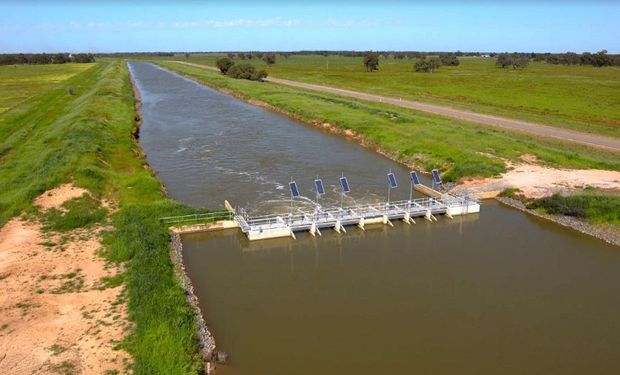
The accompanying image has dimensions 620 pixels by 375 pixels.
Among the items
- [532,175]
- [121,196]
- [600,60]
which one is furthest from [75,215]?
[600,60]

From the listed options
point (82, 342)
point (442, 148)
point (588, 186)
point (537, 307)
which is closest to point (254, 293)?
point (82, 342)

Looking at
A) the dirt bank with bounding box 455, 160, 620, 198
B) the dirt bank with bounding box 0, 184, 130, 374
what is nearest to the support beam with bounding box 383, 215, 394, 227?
the dirt bank with bounding box 455, 160, 620, 198

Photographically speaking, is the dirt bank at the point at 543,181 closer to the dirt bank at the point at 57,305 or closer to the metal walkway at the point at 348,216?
the metal walkway at the point at 348,216

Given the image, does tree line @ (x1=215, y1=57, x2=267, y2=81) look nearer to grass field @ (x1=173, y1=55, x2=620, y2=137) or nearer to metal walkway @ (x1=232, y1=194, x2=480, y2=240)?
grass field @ (x1=173, y1=55, x2=620, y2=137)

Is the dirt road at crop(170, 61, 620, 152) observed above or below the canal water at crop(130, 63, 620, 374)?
above

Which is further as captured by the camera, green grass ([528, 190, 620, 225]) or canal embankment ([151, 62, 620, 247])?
canal embankment ([151, 62, 620, 247])

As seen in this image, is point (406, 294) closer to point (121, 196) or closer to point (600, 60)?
point (121, 196)
